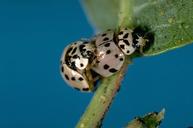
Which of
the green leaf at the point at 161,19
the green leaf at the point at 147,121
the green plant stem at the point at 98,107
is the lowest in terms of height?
the green leaf at the point at 147,121

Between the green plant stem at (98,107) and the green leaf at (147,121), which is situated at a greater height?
the green plant stem at (98,107)

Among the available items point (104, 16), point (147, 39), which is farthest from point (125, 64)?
point (104, 16)

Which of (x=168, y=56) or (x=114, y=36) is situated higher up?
(x=114, y=36)

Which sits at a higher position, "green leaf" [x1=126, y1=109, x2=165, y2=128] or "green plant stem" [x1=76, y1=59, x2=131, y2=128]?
"green plant stem" [x1=76, y1=59, x2=131, y2=128]

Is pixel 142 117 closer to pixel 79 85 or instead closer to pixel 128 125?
pixel 128 125

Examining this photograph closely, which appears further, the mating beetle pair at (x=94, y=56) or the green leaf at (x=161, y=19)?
the mating beetle pair at (x=94, y=56)
